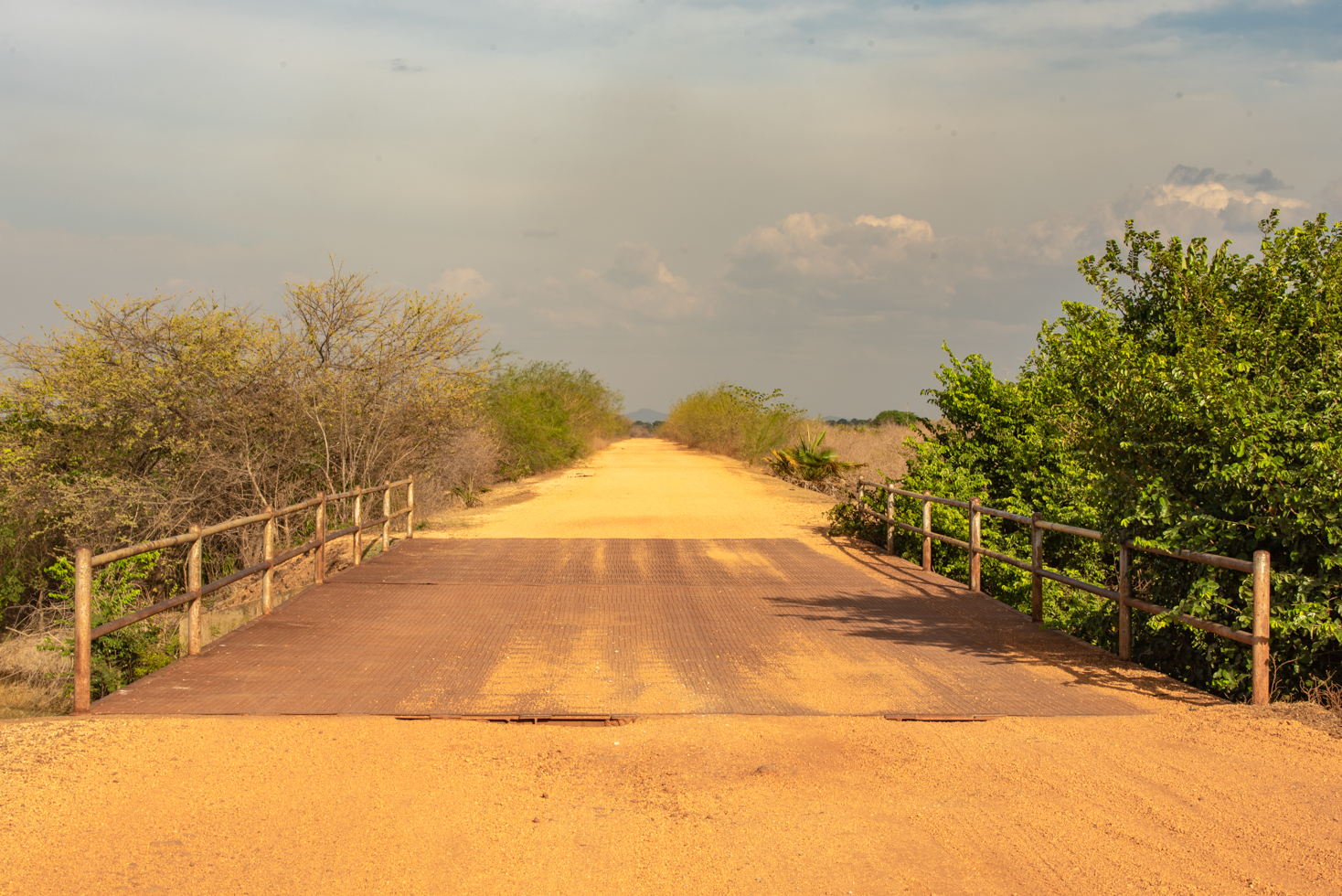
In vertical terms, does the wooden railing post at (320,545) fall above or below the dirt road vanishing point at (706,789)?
A: above

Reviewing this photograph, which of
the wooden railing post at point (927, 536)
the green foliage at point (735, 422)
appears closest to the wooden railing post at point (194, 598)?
the wooden railing post at point (927, 536)

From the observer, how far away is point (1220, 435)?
636cm

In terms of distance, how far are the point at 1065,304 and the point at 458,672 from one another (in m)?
6.94

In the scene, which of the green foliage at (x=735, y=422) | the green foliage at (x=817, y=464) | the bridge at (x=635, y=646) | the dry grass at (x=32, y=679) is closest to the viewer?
the bridge at (x=635, y=646)

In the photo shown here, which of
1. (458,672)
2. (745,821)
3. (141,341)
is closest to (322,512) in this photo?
(458,672)

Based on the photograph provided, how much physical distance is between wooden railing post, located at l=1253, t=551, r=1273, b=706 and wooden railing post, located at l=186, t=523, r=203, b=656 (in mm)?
7589

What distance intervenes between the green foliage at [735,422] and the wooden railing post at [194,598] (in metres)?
33.1

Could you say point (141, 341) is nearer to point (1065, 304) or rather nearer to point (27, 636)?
point (27, 636)

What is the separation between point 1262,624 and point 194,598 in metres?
7.75

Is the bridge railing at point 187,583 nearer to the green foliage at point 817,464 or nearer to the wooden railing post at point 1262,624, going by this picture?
the wooden railing post at point 1262,624

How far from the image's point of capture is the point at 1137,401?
7.00 metres

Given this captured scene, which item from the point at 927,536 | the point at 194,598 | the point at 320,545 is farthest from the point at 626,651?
the point at 927,536

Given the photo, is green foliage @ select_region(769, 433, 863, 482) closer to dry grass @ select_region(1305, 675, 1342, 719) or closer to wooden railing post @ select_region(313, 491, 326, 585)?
wooden railing post @ select_region(313, 491, 326, 585)

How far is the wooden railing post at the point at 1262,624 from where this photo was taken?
19.5 feet
